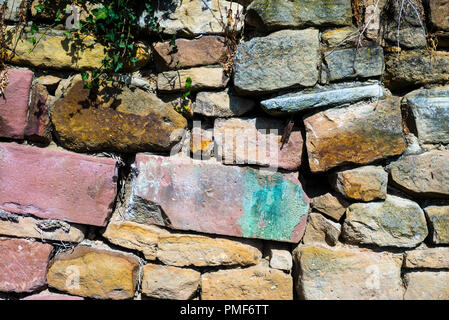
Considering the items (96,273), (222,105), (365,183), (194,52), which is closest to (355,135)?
(365,183)

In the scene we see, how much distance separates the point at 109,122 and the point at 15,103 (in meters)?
0.47

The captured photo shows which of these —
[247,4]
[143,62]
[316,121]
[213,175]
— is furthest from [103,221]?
[247,4]

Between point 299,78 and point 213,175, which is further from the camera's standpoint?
point 213,175

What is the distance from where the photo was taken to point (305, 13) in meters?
1.69

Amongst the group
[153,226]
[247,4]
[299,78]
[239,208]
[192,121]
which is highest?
[247,4]

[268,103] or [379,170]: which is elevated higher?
[268,103]

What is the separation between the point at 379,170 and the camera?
167 centimetres

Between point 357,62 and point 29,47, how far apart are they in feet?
5.30

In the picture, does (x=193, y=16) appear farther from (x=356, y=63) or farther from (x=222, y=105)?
(x=356, y=63)

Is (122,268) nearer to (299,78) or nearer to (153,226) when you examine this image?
(153,226)

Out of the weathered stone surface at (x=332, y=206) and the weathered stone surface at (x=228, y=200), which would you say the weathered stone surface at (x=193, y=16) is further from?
the weathered stone surface at (x=332, y=206)

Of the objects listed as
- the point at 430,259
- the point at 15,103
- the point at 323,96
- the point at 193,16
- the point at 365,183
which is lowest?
the point at 430,259

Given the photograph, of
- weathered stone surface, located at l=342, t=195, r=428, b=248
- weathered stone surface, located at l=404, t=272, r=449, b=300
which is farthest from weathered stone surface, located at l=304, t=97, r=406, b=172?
weathered stone surface, located at l=404, t=272, r=449, b=300

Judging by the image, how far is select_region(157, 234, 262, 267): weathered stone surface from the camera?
1.75 meters
